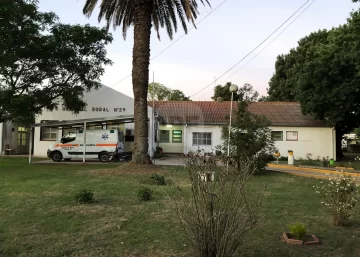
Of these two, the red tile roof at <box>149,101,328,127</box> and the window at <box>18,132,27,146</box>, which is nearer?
the red tile roof at <box>149,101,328,127</box>

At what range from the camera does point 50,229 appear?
6082 millimetres

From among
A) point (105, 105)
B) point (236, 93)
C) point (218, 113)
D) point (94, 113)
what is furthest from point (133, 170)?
point (236, 93)

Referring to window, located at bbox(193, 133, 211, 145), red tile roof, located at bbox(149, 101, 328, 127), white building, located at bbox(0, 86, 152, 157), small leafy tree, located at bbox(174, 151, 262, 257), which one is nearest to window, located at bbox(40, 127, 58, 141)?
white building, located at bbox(0, 86, 152, 157)

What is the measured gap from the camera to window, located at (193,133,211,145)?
29809mm

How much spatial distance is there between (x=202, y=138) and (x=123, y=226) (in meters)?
23.9

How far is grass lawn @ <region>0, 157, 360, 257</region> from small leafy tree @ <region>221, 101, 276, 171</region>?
451cm

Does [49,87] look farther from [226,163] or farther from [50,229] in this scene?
[226,163]

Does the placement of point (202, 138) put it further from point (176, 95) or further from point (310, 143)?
point (176, 95)

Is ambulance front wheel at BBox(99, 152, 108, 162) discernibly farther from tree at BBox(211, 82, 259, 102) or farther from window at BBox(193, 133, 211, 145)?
tree at BBox(211, 82, 259, 102)

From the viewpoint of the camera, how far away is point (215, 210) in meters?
4.12

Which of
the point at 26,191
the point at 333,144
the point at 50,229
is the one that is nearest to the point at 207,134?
the point at 333,144

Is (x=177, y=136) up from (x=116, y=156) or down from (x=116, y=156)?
up

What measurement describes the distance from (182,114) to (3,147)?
605 inches

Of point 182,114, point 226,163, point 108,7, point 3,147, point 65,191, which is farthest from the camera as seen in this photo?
point 182,114
